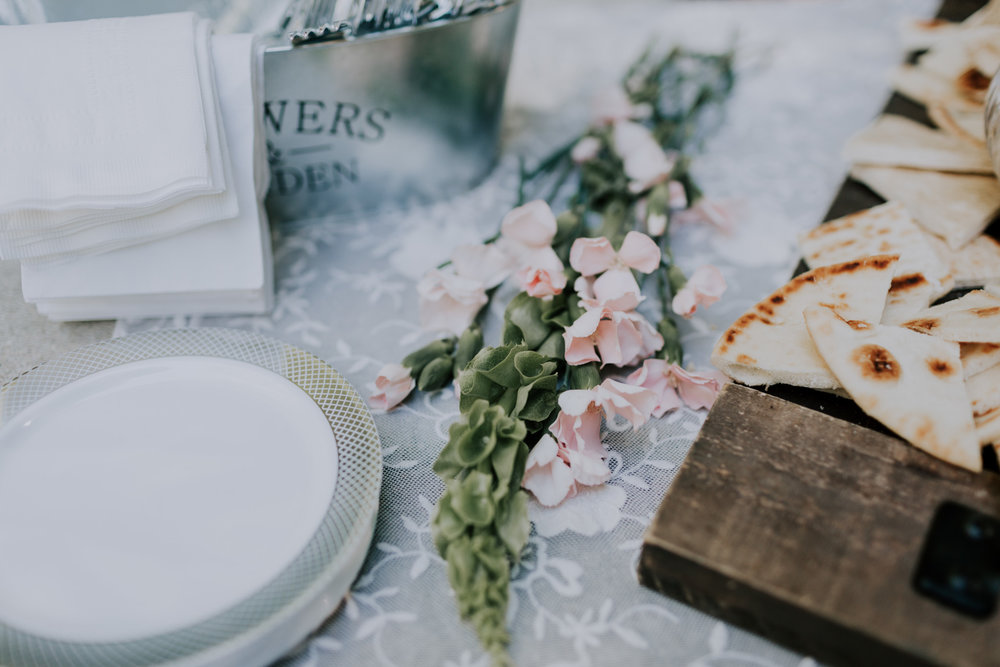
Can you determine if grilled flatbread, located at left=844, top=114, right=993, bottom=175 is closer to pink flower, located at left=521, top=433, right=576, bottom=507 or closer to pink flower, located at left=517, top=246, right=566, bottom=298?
pink flower, located at left=517, top=246, right=566, bottom=298

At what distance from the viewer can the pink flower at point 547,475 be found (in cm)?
44

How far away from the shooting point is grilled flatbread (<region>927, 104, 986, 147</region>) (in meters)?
0.72

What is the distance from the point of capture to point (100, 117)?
0.49m

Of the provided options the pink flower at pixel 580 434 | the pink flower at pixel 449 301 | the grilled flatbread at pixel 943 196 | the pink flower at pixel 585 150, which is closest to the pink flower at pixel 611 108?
the pink flower at pixel 585 150

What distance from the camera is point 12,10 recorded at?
0.56 meters

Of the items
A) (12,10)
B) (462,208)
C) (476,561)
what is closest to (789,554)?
(476,561)

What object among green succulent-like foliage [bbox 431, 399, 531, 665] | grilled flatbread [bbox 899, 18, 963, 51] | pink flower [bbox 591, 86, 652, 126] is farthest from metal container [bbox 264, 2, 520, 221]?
grilled flatbread [bbox 899, 18, 963, 51]

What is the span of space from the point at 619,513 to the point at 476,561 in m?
0.12

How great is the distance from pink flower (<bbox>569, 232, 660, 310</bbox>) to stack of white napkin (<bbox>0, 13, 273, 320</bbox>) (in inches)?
10.2

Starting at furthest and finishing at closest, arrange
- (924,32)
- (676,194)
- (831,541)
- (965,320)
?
(924,32), (676,194), (965,320), (831,541)

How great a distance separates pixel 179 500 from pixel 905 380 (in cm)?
46

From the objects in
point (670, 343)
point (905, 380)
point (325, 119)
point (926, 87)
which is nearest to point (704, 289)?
point (670, 343)

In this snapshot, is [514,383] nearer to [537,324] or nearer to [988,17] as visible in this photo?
[537,324]

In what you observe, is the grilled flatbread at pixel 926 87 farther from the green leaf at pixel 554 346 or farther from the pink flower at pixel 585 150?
the green leaf at pixel 554 346
